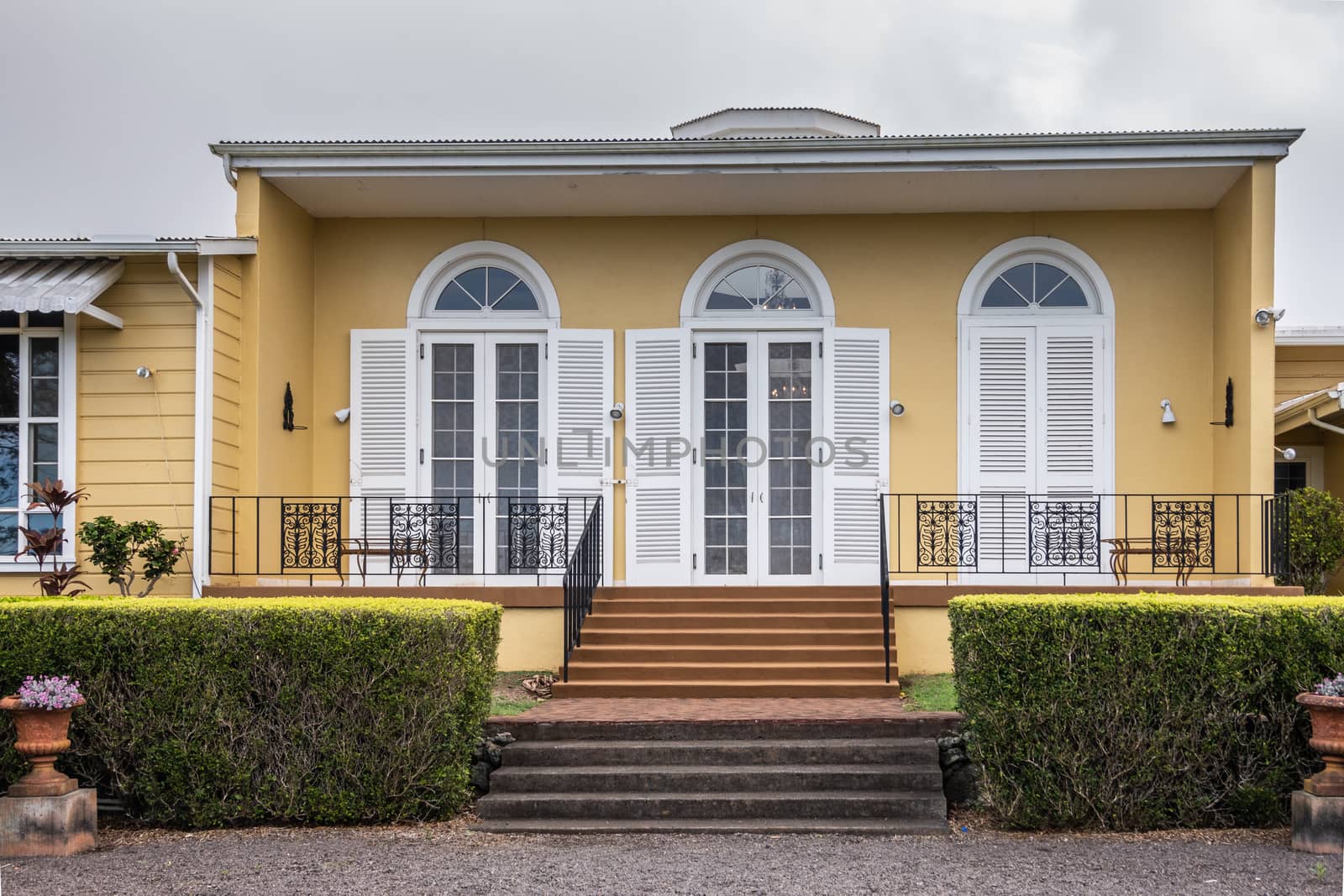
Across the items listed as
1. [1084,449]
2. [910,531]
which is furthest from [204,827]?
A: [1084,449]

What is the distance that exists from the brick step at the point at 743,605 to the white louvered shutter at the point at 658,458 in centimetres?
96

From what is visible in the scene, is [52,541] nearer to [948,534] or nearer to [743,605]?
[743,605]

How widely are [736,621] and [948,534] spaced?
2.13 metres

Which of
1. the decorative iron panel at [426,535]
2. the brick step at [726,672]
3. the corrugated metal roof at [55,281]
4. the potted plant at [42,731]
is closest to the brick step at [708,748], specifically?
the brick step at [726,672]

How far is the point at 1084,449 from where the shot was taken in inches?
419

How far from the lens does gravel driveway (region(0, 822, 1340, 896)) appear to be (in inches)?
219

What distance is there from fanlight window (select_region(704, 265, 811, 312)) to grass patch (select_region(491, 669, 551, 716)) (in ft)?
11.9

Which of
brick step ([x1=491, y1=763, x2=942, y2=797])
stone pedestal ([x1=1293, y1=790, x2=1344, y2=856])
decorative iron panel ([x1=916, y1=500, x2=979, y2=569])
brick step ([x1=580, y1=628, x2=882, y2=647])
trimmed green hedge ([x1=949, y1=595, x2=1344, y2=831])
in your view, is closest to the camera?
stone pedestal ([x1=1293, y1=790, x2=1344, y2=856])

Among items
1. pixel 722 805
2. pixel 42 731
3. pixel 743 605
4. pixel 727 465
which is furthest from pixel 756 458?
pixel 42 731

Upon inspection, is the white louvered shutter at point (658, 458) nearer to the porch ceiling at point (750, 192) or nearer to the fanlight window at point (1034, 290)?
the porch ceiling at point (750, 192)

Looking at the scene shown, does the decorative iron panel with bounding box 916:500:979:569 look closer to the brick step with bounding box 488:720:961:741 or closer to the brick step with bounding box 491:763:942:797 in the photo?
the brick step with bounding box 488:720:961:741

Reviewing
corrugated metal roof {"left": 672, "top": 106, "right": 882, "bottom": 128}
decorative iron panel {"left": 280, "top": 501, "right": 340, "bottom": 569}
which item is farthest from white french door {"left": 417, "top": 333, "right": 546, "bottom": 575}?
corrugated metal roof {"left": 672, "top": 106, "right": 882, "bottom": 128}

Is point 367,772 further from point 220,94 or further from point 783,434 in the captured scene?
point 220,94

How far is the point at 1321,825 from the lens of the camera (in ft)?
19.5
